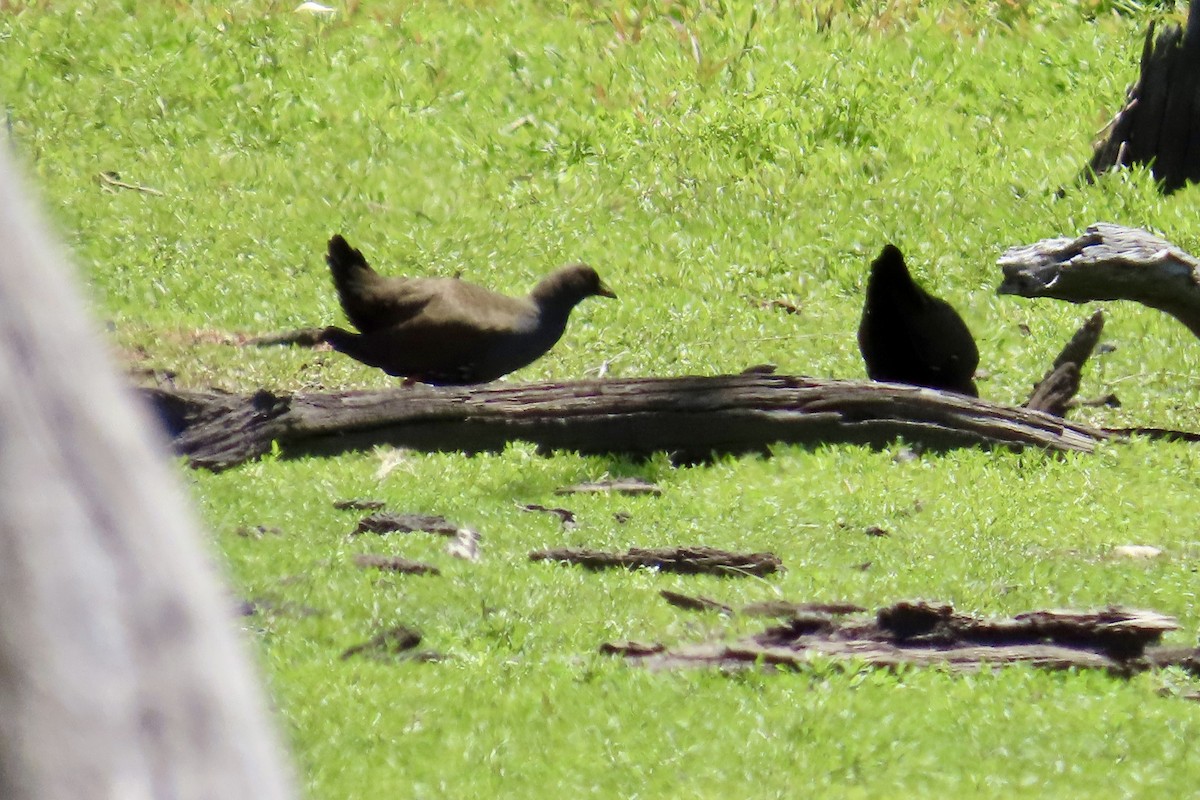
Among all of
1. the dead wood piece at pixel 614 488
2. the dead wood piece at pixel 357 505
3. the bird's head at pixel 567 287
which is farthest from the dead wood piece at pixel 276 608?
the bird's head at pixel 567 287

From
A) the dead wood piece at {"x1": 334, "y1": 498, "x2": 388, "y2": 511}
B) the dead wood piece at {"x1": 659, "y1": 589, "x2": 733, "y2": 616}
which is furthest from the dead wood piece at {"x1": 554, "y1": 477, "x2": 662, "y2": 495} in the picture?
the dead wood piece at {"x1": 659, "y1": 589, "x2": 733, "y2": 616}

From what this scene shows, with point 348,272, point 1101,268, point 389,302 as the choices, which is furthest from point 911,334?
point 348,272

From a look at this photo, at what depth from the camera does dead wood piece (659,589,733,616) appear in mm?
6629

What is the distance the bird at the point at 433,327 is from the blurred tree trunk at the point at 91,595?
31.7 feet

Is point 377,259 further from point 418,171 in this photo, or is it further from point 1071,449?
point 1071,449

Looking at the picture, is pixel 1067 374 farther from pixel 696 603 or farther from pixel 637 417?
pixel 696 603

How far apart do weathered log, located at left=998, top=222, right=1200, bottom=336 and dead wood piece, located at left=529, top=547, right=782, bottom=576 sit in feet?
9.92

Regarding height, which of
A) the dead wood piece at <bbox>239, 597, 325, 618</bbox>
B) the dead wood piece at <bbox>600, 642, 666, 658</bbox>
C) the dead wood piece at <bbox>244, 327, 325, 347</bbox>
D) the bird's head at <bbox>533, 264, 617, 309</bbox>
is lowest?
the dead wood piece at <bbox>244, 327, 325, 347</bbox>

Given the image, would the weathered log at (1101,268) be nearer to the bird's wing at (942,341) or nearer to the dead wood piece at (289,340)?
the bird's wing at (942,341)

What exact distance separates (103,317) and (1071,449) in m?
7.04

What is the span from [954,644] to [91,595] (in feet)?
16.8

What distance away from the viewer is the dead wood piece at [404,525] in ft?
25.7

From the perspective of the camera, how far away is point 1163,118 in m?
14.9

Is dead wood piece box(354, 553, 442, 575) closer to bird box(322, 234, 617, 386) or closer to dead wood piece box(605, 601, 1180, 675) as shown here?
dead wood piece box(605, 601, 1180, 675)
